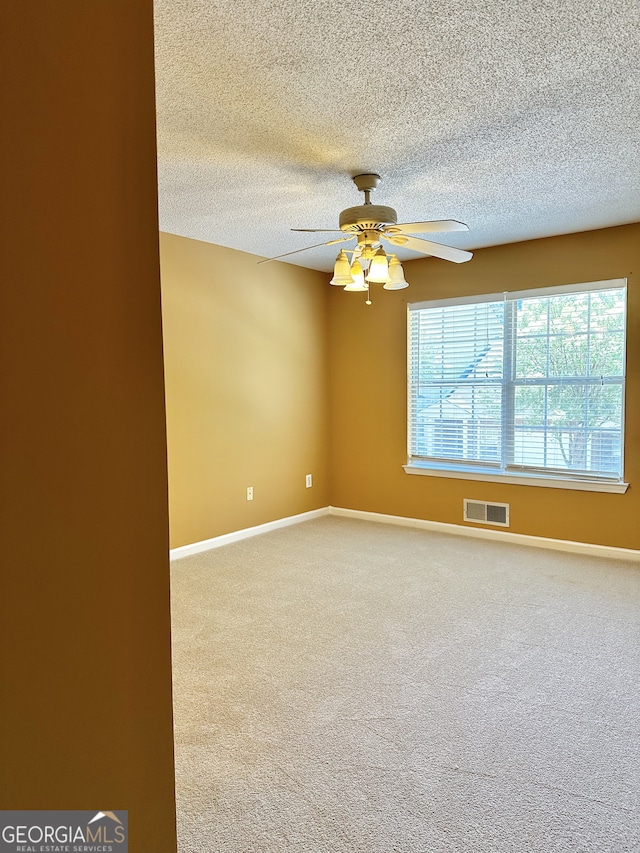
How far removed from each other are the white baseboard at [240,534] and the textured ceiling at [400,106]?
251 centimetres

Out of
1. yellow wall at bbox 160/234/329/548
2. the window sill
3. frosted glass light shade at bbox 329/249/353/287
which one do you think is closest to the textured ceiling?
frosted glass light shade at bbox 329/249/353/287

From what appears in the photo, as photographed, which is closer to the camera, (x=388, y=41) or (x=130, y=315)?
(x=130, y=315)

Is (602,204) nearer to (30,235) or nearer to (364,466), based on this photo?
(364,466)

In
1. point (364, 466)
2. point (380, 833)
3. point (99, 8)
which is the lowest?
point (380, 833)

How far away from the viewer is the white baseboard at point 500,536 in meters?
4.46

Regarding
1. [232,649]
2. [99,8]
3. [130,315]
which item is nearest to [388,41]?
[99,8]

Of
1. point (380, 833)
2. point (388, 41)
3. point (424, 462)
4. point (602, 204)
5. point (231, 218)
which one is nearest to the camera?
point (380, 833)

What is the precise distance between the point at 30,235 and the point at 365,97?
1.90m

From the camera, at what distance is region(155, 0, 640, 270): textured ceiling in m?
1.85

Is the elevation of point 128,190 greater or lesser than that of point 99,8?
lesser

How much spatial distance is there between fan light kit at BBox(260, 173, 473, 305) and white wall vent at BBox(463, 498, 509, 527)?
2.32 metres

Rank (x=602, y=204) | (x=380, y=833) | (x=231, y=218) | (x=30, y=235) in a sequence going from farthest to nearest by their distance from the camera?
(x=231, y=218) → (x=602, y=204) → (x=380, y=833) → (x=30, y=235)

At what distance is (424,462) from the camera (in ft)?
18.1

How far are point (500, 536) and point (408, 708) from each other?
112 inches
